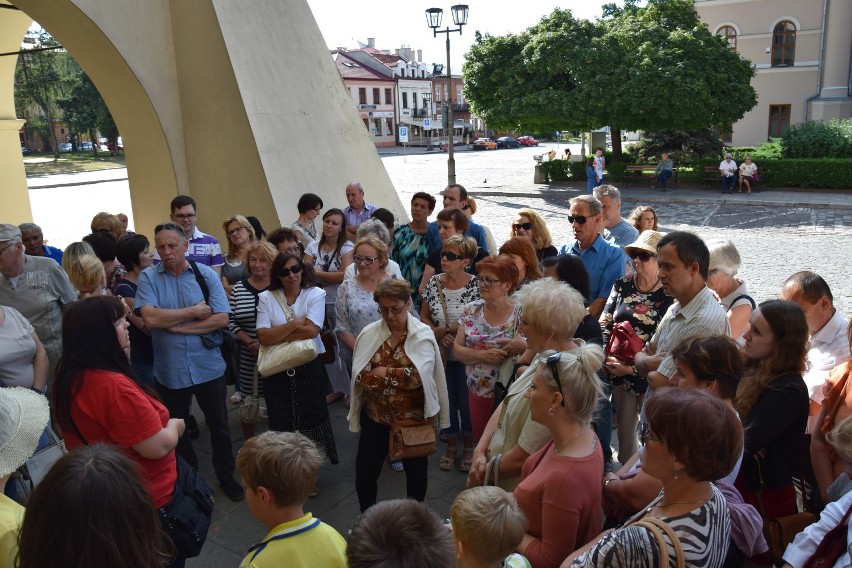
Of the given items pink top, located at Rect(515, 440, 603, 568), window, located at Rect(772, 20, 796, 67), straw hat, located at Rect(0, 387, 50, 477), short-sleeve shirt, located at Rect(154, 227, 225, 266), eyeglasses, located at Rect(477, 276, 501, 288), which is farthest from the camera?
window, located at Rect(772, 20, 796, 67)

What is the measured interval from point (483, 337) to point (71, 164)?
1862 inches

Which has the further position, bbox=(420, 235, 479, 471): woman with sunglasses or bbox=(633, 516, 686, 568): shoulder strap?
bbox=(420, 235, 479, 471): woman with sunglasses

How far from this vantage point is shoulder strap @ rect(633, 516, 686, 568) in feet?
6.66

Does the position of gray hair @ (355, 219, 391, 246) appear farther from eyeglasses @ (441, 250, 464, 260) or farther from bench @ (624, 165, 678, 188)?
bench @ (624, 165, 678, 188)

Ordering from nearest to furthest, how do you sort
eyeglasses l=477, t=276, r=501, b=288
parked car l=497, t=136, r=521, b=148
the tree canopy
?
eyeglasses l=477, t=276, r=501, b=288
the tree canopy
parked car l=497, t=136, r=521, b=148

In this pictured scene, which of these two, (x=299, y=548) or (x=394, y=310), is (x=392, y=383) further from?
(x=299, y=548)

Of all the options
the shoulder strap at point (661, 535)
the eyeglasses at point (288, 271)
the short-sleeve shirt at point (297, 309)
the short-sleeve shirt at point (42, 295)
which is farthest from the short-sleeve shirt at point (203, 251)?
the shoulder strap at point (661, 535)

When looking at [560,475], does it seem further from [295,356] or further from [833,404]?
[295,356]

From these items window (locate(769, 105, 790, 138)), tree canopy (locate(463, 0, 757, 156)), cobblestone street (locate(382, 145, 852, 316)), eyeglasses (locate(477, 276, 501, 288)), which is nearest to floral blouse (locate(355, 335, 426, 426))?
eyeglasses (locate(477, 276, 501, 288))

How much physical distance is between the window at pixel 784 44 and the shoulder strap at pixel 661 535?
4368 cm

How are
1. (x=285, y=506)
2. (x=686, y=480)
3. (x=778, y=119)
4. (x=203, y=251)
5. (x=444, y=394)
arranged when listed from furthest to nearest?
1. (x=778, y=119)
2. (x=203, y=251)
3. (x=444, y=394)
4. (x=285, y=506)
5. (x=686, y=480)

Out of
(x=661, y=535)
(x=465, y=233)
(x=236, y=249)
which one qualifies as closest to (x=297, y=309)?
(x=236, y=249)

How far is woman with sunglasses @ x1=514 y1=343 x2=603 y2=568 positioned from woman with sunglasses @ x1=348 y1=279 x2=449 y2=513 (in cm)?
133

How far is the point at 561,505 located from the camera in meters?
2.48
